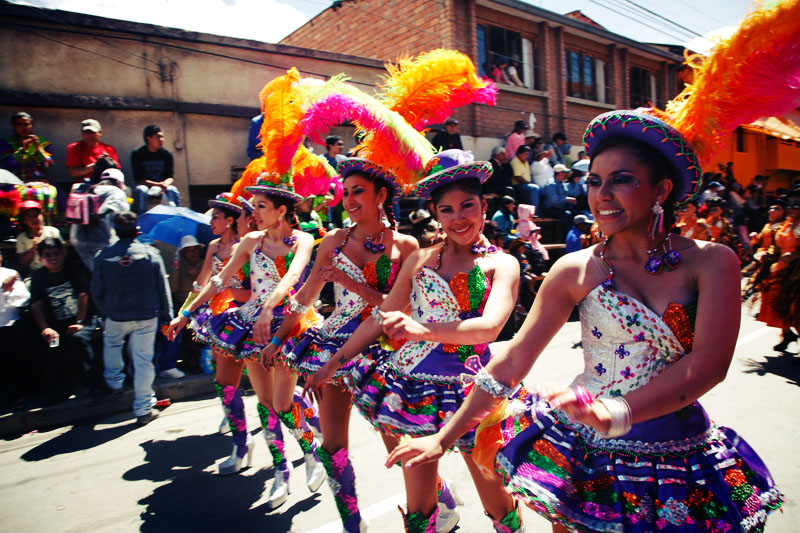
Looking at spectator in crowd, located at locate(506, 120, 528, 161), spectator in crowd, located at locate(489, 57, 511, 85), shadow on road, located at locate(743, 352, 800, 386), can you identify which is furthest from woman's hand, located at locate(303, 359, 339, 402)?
spectator in crowd, located at locate(489, 57, 511, 85)

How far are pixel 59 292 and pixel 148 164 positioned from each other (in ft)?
9.14

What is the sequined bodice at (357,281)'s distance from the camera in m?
3.15

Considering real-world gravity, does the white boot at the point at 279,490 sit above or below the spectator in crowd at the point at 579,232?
below

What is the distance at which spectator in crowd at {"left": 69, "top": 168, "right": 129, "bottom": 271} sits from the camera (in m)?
6.08

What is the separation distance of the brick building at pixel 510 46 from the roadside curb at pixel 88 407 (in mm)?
10004

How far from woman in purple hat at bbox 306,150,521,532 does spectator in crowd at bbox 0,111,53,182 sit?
6578 millimetres

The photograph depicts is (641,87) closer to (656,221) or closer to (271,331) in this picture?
(271,331)

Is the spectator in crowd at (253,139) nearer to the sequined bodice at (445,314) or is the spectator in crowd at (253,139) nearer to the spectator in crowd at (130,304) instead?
the spectator in crowd at (130,304)

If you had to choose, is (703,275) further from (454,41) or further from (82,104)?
(454,41)

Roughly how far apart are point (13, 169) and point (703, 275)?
8357 mm

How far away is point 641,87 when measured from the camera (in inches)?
804

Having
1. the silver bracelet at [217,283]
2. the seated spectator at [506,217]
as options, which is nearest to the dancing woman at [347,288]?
the silver bracelet at [217,283]

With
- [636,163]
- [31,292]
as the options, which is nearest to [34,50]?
[31,292]

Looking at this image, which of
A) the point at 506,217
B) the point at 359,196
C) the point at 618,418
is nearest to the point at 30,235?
the point at 359,196
